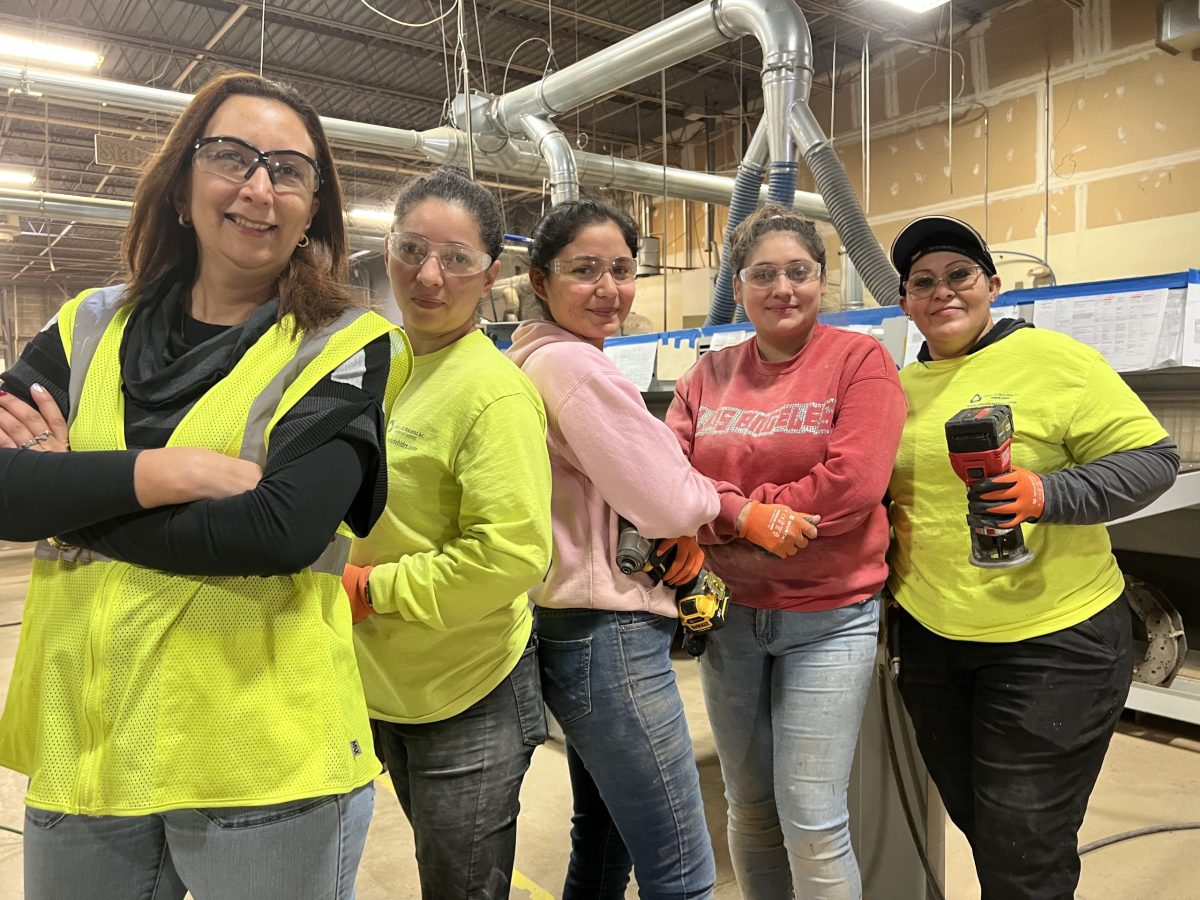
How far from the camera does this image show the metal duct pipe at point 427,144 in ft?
13.0

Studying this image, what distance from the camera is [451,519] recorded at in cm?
106

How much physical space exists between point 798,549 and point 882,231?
5.19 meters

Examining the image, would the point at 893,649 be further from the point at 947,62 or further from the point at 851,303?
the point at 947,62

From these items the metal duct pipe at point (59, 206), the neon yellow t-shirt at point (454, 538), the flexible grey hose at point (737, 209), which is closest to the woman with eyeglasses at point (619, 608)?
the neon yellow t-shirt at point (454, 538)

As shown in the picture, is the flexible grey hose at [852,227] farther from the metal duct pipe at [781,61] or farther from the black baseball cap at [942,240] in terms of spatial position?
the black baseball cap at [942,240]

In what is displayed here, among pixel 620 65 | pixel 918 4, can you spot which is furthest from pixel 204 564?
pixel 918 4

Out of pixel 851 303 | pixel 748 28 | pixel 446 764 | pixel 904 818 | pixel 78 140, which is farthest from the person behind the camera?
pixel 78 140

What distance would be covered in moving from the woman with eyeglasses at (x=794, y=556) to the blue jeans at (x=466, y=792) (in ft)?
1.55

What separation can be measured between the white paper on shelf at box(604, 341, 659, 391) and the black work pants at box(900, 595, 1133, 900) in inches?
81.4

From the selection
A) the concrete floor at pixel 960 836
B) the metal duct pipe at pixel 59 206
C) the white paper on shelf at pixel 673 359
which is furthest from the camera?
the metal duct pipe at pixel 59 206

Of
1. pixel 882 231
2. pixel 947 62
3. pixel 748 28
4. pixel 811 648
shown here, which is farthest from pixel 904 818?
pixel 947 62

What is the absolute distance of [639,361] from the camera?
330cm

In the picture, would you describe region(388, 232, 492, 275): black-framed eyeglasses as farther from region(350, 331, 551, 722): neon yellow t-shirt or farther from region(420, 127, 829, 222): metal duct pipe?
region(420, 127, 829, 222): metal duct pipe

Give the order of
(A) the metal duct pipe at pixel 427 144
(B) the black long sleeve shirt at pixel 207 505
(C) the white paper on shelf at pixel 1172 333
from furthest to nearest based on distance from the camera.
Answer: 1. (A) the metal duct pipe at pixel 427 144
2. (C) the white paper on shelf at pixel 1172 333
3. (B) the black long sleeve shirt at pixel 207 505
